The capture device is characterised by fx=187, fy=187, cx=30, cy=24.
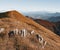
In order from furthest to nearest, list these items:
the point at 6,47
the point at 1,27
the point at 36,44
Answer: the point at 1,27 → the point at 36,44 → the point at 6,47

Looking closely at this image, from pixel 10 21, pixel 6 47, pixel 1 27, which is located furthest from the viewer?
pixel 10 21

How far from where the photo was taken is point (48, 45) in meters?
45.8

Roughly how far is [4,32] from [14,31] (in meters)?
2.43

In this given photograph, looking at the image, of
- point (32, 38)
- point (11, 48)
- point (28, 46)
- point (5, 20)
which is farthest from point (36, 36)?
point (5, 20)

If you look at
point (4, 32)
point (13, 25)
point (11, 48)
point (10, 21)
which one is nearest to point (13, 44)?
point (11, 48)

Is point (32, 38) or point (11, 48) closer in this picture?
point (11, 48)

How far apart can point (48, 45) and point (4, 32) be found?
11.2 meters

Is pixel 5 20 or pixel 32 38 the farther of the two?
pixel 5 20

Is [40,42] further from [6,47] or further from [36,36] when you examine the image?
[6,47]

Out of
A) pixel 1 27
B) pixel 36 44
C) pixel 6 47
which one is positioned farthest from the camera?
pixel 1 27

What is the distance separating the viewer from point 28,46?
1674 inches

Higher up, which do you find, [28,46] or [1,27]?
[1,27]

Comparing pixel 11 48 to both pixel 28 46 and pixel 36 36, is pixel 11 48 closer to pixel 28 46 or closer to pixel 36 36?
pixel 28 46

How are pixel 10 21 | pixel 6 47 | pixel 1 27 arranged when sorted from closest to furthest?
pixel 6 47 < pixel 1 27 < pixel 10 21
